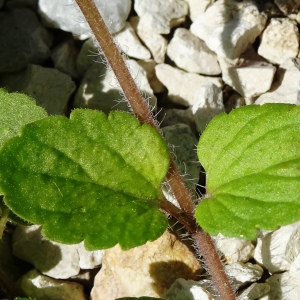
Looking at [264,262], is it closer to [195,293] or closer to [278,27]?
[195,293]

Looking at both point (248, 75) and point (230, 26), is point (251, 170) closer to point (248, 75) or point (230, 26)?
point (248, 75)

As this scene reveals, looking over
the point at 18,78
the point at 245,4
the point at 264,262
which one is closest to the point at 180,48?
the point at 245,4

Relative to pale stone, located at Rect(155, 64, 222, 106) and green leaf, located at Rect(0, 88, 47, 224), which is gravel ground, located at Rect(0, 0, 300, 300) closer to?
pale stone, located at Rect(155, 64, 222, 106)

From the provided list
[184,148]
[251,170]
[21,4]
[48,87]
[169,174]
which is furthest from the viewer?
[21,4]

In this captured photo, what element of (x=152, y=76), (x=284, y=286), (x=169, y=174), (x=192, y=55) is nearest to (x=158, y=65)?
(x=152, y=76)

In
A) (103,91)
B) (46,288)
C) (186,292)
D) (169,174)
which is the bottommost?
(46,288)

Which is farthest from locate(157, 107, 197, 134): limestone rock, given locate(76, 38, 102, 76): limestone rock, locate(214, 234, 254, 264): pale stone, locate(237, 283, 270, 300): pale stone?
locate(237, 283, 270, 300): pale stone

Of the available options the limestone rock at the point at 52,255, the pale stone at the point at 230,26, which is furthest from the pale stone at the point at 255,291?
the pale stone at the point at 230,26
